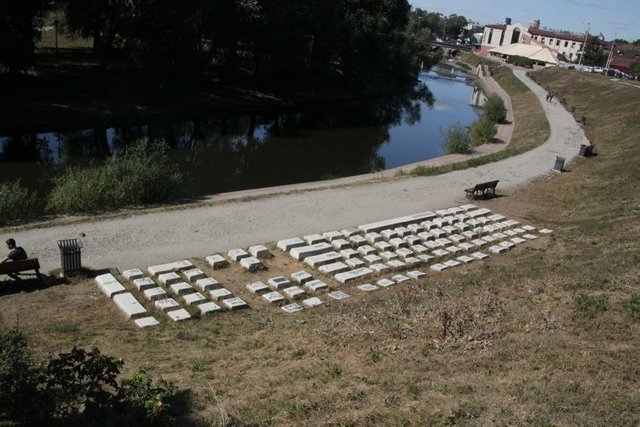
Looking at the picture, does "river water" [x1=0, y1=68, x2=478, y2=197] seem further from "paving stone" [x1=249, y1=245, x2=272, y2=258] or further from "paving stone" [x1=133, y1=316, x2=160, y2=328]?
"paving stone" [x1=133, y1=316, x2=160, y2=328]

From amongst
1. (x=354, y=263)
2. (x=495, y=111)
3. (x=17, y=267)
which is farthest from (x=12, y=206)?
(x=495, y=111)

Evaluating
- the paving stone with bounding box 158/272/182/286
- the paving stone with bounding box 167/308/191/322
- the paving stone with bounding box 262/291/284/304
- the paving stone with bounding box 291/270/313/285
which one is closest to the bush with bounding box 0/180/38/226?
the paving stone with bounding box 158/272/182/286

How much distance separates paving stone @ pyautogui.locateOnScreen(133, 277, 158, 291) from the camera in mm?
11930

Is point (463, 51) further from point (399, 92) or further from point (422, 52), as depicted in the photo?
point (399, 92)

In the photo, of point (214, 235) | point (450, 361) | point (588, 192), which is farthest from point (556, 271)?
point (588, 192)

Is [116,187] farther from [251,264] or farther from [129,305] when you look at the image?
[129,305]

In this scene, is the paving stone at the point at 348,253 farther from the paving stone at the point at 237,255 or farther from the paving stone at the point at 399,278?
the paving stone at the point at 237,255

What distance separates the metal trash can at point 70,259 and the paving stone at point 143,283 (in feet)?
→ 4.28

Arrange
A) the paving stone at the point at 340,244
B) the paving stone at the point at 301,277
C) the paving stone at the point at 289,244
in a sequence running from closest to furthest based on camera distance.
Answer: the paving stone at the point at 301,277 < the paving stone at the point at 289,244 < the paving stone at the point at 340,244

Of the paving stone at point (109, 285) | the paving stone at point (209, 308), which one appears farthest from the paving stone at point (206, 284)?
the paving stone at point (109, 285)

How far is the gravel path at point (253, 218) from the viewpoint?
1382 cm

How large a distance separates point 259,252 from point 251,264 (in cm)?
69

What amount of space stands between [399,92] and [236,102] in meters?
23.9

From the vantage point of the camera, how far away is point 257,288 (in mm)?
12461
